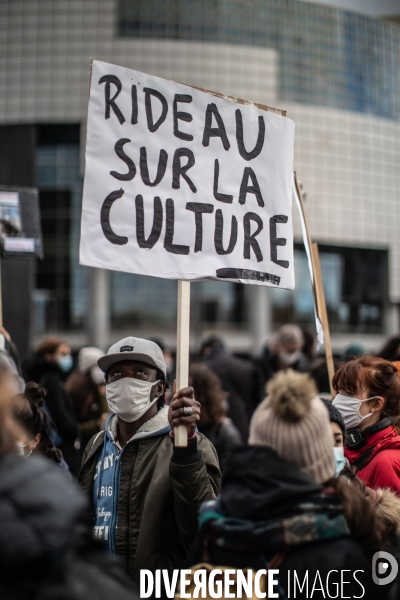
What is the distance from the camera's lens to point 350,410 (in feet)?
11.3

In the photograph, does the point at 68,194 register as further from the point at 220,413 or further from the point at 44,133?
the point at 220,413

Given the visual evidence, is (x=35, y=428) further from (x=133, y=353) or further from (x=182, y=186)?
(x=182, y=186)

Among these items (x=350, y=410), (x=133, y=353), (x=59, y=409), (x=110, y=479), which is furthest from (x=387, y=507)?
(x=59, y=409)

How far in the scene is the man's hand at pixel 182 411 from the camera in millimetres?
2736

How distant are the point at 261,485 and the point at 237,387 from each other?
576 cm

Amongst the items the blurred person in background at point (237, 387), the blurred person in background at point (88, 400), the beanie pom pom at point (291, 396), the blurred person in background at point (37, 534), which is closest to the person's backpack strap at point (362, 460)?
the beanie pom pom at point (291, 396)

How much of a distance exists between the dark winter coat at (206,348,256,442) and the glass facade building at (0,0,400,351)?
2697 cm

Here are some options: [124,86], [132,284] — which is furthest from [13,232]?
[132,284]

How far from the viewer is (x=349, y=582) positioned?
2.07 m

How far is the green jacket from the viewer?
2773 mm

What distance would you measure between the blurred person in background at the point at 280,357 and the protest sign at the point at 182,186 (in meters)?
4.06

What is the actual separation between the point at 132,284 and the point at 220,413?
30047 mm

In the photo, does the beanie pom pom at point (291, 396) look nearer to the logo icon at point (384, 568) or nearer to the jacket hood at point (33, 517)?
the logo icon at point (384, 568)

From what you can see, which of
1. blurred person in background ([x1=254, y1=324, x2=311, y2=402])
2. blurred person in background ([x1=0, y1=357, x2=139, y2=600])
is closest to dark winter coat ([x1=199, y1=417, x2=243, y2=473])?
blurred person in background ([x1=254, y1=324, x2=311, y2=402])
